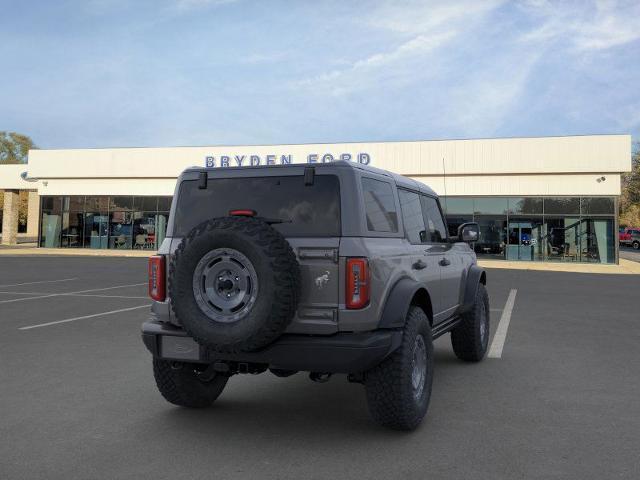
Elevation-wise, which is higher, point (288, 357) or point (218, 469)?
point (288, 357)

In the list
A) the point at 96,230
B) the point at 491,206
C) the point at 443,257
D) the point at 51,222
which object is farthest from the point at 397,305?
the point at 51,222

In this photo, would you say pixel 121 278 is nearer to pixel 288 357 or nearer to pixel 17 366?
pixel 17 366

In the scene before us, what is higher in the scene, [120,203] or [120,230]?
[120,203]

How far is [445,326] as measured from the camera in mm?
5531

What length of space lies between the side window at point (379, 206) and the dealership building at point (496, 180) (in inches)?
1011

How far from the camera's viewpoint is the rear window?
400cm

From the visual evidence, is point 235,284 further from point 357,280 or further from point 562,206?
point 562,206

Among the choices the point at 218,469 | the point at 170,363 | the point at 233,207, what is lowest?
the point at 218,469

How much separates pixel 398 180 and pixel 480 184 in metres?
27.8

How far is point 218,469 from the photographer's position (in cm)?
346

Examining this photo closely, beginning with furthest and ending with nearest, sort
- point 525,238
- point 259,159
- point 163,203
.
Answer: point 163,203 → point 259,159 → point 525,238

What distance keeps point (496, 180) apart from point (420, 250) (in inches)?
1100

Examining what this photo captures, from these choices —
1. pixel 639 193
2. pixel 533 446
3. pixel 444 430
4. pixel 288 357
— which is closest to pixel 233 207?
pixel 288 357

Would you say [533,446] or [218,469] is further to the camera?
[533,446]
